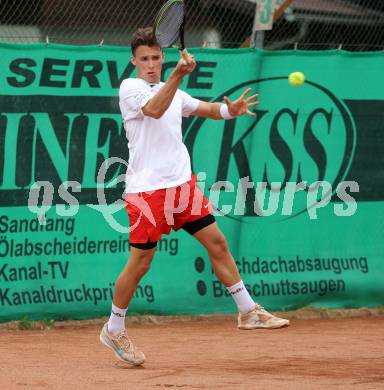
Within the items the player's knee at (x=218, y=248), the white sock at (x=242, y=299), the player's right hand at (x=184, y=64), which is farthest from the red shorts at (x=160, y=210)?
the player's right hand at (x=184, y=64)

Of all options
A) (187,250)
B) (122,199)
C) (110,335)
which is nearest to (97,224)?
(122,199)

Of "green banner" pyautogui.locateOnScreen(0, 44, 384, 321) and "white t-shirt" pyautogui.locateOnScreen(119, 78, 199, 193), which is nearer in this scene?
"white t-shirt" pyautogui.locateOnScreen(119, 78, 199, 193)

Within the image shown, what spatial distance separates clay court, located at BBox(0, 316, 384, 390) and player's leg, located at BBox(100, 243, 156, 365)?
0.10 m

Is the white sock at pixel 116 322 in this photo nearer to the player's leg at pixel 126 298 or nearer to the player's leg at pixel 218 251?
the player's leg at pixel 126 298

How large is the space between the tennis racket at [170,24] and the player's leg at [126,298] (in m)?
Answer: 1.16

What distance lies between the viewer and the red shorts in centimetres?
581

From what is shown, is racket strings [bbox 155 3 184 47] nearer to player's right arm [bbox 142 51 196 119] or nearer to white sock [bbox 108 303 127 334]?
player's right arm [bbox 142 51 196 119]

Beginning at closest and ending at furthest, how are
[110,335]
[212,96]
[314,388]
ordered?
1. [314,388]
2. [110,335]
3. [212,96]

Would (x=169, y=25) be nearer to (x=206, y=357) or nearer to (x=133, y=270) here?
(x=133, y=270)

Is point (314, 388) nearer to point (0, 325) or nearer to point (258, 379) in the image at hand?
point (258, 379)

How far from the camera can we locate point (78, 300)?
790 cm

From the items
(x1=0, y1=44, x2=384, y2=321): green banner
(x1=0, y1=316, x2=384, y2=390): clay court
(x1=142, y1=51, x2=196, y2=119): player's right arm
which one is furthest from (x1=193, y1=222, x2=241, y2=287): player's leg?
(x1=0, y1=44, x2=384, y2=321): green banner

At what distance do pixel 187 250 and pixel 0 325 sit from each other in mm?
1576

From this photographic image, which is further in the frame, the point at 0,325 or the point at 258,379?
the point at 0,325
